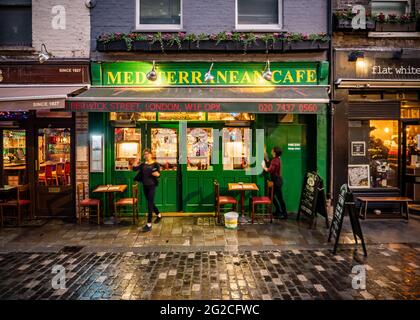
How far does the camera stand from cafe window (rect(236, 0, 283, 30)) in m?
9.38

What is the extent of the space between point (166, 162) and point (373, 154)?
18.9ft

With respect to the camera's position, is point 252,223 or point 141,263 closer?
point 141,263

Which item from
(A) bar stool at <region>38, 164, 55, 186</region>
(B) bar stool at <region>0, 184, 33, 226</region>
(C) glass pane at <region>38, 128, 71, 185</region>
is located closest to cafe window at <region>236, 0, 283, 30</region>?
(C) glass pane at <region>38, 128, 71, 185</region>

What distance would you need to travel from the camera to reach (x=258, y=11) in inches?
373

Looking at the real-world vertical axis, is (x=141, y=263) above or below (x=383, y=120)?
below

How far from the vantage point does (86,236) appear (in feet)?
25.0

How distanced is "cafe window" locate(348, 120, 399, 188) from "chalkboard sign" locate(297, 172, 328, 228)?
161 cm

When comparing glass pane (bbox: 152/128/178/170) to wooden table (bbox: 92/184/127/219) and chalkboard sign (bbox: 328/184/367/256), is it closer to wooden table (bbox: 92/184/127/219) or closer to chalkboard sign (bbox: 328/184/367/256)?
wooden table (bbox: 92/184/127/219)

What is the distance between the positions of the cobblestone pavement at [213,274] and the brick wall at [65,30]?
5183mm

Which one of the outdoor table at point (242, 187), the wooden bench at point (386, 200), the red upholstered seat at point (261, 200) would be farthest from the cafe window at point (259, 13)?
the wooden bench at point (386, 200)

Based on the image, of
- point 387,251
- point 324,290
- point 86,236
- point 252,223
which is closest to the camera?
point 324,290

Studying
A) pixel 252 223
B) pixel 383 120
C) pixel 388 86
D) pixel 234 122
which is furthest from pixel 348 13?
pixel 252 223

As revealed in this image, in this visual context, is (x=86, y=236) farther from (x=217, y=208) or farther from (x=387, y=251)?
(x=387, y=251)

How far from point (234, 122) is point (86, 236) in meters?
4.72
